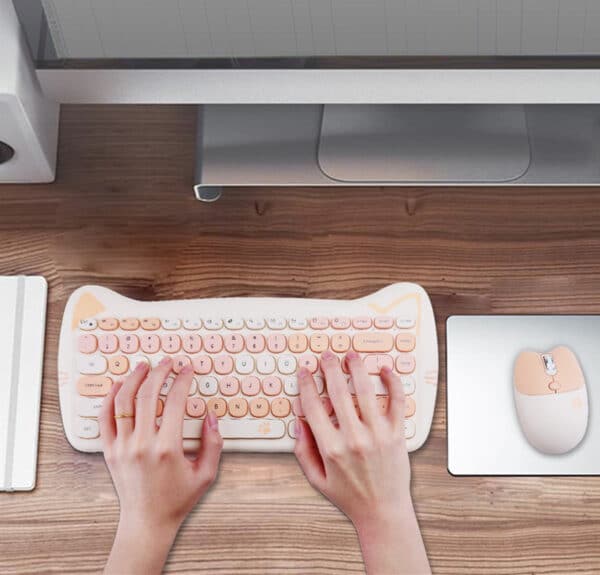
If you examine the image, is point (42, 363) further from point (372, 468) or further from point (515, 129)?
point (515, 129)

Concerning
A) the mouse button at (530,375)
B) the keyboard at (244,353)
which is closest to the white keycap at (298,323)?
the keyboard at (244,353)

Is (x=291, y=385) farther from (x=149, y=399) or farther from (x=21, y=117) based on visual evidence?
(x=21, y=117)

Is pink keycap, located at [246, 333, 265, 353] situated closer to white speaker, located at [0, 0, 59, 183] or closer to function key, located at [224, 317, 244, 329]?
function key, located at [224, 317, 244, 329]

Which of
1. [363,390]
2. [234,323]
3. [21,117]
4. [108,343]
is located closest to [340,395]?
[363,390]

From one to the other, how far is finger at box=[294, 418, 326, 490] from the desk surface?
19 mm

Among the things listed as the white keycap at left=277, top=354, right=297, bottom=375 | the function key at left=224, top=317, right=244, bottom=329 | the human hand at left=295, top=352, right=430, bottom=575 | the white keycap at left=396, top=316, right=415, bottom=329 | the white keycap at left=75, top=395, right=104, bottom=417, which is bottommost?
the human hand at left=295, top=352, right=430, bottom=575

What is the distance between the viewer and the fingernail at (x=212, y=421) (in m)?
0.80

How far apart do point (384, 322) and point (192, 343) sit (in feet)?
0.60

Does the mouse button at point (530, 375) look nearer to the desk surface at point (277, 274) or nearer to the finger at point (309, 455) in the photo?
the desk surface at point (277, 274)

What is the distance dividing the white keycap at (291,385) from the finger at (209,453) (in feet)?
0.24

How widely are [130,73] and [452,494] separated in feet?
1.57

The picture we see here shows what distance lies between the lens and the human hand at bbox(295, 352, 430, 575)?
2.56 feet

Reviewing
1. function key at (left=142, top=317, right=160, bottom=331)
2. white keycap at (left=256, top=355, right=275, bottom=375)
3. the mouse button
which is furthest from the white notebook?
the mouse button

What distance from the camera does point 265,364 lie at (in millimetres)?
820
